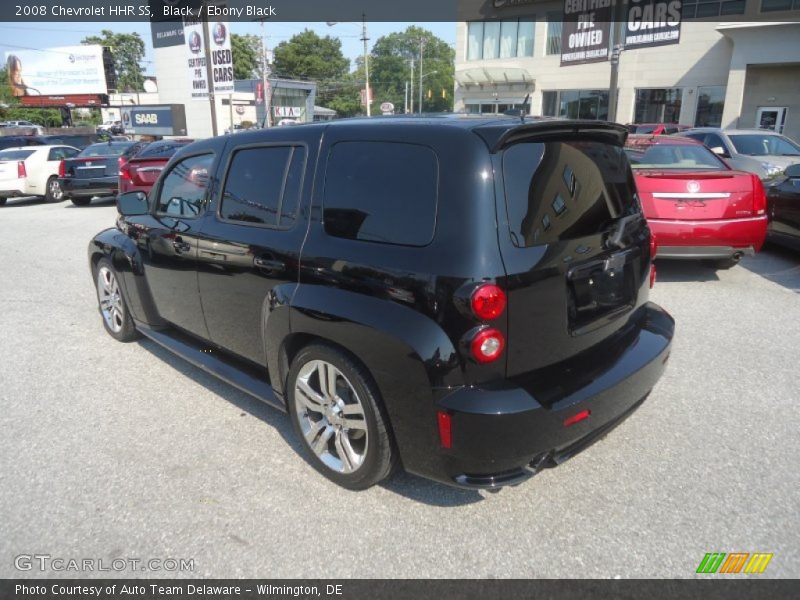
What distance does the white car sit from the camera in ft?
50.6

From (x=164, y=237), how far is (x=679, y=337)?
13.9ft

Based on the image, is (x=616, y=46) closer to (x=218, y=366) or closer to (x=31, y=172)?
(x=218, y=366)

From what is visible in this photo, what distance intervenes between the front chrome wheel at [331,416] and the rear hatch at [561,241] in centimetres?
82

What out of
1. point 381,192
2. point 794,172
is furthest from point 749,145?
point 381,192

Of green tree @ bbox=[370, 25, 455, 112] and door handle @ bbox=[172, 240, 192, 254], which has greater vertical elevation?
green tree @ bbox=[370, 25, 455, 112]

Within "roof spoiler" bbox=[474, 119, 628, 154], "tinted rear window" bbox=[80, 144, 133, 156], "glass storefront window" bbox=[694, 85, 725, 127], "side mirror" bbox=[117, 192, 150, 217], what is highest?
"glass storefront window" bbox=[694, 85, 725, 127]

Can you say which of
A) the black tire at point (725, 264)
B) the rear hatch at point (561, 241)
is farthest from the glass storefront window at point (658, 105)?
the rear hatch at point (561, 241)

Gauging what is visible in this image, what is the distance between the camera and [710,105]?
27609 mm

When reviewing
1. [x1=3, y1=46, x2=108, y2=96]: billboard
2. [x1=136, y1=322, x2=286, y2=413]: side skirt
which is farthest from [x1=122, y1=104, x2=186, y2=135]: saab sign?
[x1=136, y1=322, x2=286, y2=413]: side skirt

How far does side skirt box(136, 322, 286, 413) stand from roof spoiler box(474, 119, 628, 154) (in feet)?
5.99

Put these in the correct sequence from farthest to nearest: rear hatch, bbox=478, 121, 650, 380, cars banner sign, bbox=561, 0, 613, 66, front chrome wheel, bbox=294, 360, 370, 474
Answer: cars banner sign, bbox=561, 0, 613, 66, front chrome wheel, bbox=294, 360, 370, 474, rear hatch, bbox=478, 121, 650, 380

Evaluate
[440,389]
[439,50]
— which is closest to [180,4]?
[440,389]

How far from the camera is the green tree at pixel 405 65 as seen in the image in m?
106

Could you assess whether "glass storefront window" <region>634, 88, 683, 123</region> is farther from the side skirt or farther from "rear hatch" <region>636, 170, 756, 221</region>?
the side skirt
